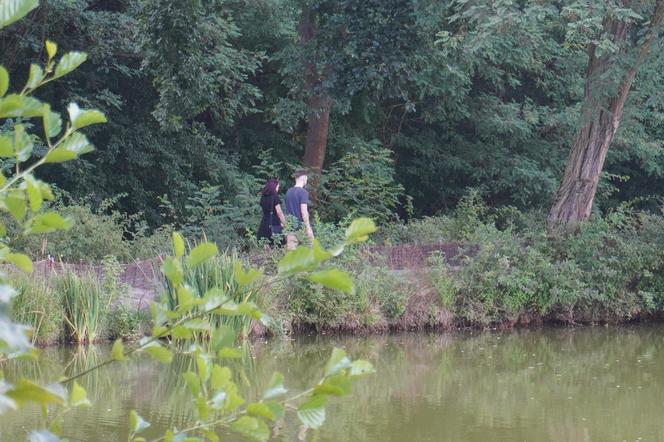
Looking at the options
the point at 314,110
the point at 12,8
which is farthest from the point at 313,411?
the point at 314,110

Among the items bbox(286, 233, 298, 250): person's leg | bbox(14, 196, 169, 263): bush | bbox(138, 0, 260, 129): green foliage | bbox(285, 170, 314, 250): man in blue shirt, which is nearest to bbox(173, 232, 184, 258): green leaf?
bbox(286, 233, 298, 250): person's leg

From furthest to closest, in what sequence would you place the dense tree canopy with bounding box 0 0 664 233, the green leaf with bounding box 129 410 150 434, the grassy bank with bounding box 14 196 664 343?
the dense tree canopy with bounding box 0 0 664 233, the grassy bank with bounding box 14 196 664 343, the green leaf with bounding box 129 410 150 434

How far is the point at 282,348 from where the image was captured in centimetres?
1042

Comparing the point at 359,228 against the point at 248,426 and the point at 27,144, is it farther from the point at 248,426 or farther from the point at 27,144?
the point at 27,144

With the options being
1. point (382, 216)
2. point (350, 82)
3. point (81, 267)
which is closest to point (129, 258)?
point (81, 267)

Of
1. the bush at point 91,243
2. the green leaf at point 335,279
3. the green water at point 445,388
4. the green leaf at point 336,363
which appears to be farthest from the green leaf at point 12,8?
the bush at point 91,243

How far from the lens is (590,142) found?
14852mm

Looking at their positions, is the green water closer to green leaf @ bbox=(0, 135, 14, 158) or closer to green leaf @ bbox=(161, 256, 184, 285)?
green leaf @ bbox=(161, 256, 184, 285)

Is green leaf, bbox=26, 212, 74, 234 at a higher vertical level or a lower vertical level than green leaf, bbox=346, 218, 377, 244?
higher

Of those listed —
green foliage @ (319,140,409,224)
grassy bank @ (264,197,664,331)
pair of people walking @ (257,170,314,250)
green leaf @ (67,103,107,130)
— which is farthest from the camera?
green foliage @ (319,140,409,224)

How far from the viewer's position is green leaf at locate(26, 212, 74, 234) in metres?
1.49

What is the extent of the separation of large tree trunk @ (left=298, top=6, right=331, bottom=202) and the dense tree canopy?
4 centimetres

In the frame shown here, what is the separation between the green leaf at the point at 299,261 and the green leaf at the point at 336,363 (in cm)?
16

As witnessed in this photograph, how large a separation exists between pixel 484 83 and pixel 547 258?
31.0ft
